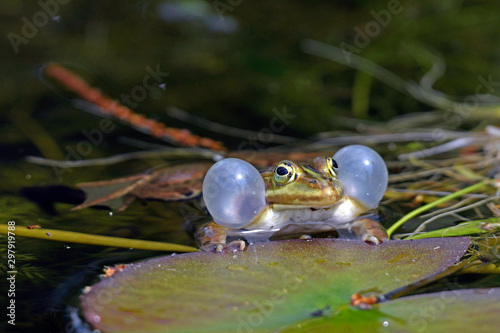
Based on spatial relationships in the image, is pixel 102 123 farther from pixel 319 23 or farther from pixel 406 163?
pixel 319 23

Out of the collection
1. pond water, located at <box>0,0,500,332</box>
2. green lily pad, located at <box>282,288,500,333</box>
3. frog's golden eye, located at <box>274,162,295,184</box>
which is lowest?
green lily pad, located at <box>282,288,500,333</box>

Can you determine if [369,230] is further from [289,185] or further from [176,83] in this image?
[176,83]

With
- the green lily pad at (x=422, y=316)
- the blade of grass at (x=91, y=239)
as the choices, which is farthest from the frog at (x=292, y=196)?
the green lily pad at (x=422, y=316)

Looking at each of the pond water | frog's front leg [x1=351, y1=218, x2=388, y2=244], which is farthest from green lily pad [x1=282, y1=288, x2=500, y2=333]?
the pond water

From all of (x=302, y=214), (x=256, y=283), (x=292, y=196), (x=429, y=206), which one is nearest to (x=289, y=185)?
(x=292, y=196)

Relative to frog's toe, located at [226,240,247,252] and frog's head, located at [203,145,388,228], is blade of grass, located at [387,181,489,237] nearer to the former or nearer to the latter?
frog's head, located at [203,145,388,228]

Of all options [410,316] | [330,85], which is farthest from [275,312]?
[330,85]

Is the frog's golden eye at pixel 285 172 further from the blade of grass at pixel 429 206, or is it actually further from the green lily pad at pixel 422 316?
the green lily pad at pixel 422 316
